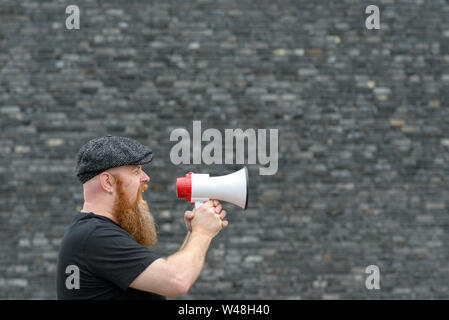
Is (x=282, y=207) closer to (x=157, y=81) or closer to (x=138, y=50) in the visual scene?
(x=157, y=81)

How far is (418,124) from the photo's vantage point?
6.68 m

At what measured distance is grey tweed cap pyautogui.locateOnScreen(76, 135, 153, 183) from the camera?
2.52 m

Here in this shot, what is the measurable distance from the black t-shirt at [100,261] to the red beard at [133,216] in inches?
4.3

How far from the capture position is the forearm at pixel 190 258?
2342 mm

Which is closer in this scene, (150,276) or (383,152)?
(150,276)

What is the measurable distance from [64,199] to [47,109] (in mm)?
1228

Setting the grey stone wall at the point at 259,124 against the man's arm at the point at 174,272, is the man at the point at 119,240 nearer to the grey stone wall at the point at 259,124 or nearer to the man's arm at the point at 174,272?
the man's arm at the point at 174,272

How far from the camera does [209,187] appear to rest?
276 centimetres

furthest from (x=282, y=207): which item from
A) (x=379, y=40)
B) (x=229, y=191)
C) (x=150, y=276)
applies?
(x=150, y=276)

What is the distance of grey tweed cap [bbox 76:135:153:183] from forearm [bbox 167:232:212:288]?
498 millimetres

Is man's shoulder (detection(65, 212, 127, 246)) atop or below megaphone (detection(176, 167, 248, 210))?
below

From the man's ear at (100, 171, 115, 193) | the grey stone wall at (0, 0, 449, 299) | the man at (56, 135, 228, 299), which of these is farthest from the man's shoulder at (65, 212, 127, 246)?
the grey stone wall at (0, 0, 449, 299)

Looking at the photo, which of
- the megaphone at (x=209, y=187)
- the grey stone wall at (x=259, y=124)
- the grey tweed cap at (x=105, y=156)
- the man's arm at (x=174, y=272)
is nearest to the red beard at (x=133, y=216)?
the grey tweed cap at (x=105, y=156)

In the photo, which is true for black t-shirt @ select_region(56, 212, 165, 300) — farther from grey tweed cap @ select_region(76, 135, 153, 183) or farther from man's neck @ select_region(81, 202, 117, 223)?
grey tweed cap @ select_region(76, 135, 153, 183)
